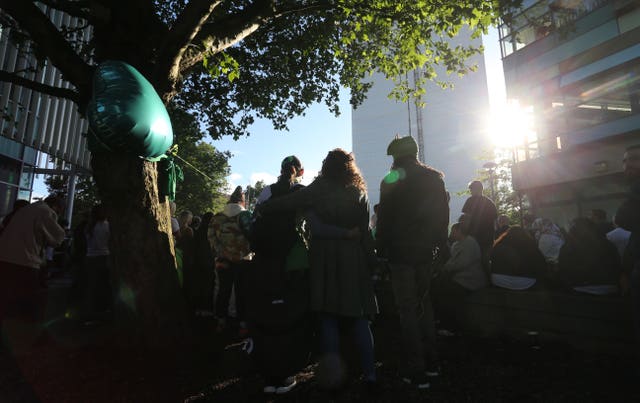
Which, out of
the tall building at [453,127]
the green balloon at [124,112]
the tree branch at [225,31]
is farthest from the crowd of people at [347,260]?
the tall building at [453,127]

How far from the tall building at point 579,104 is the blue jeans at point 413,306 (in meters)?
12.0

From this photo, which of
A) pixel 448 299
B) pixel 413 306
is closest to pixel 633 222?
pixel 413 306

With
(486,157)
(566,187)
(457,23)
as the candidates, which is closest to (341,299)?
(457,23)

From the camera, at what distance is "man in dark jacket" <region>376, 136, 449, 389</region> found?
123 inches

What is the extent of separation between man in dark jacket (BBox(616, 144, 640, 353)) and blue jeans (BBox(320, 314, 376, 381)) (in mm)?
2210

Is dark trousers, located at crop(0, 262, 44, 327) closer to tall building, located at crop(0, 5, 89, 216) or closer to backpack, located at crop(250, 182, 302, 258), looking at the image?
backpack, located at crop(250, 182, 302, 258)

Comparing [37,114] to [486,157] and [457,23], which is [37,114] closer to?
[457,23]

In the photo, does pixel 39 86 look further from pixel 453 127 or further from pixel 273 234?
pixel 453 127

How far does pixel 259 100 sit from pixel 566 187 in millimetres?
12918

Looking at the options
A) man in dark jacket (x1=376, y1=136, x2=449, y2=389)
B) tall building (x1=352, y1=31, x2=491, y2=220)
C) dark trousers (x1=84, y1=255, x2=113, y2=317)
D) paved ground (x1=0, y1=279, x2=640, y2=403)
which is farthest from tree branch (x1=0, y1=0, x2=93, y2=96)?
tall building (x1=352, y1=31, x2=491, y2=220)

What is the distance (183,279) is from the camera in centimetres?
536

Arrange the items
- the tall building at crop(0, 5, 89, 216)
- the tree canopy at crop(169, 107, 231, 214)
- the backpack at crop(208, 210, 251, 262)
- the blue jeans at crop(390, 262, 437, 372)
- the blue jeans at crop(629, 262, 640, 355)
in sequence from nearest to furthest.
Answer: the blue jeans at crop(629, 262, 640, 355) < the blue jeans at crop(390, 262, 437, 372) < the backpack at crop(208, 210, 251, 262) < the tall building at crop(0, 5, 89, 216) < the tree canopy at crop(169, 107, 231, 214)

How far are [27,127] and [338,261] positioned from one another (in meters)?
19.5

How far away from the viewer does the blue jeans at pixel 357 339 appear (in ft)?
9.14
